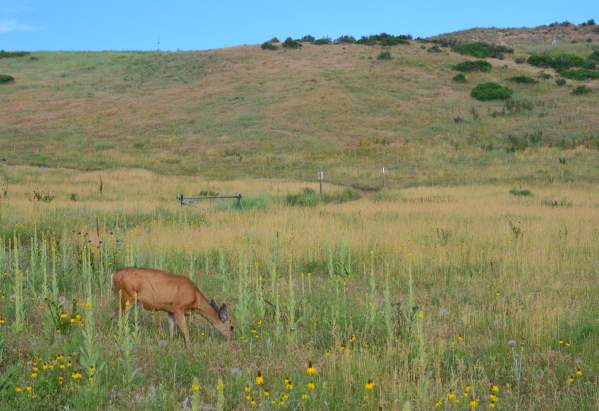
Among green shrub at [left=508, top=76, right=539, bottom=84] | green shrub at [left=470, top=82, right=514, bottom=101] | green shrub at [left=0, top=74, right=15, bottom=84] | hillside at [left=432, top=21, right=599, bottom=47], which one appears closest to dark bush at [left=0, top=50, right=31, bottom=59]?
green shrub at [left=0, top=74, right=15, bottom=84]

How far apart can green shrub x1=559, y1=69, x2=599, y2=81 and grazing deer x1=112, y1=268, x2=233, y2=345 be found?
183 feet

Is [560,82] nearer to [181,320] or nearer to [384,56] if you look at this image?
[384,56]

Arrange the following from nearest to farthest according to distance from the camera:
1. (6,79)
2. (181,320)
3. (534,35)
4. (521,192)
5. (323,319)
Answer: (181,320) < (323,319) < (521,192) < (6,79) < (534,35)

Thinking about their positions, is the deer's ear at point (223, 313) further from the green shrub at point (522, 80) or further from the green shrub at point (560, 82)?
the green shrub at point (560, 82)

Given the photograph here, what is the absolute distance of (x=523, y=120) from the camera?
44.6 metres

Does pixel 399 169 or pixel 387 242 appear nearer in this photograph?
pixel 387 242

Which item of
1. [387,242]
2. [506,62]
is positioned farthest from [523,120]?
[387,242]

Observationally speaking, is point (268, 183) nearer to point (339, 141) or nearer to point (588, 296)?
point (339, 141)

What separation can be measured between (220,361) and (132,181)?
75.6 feet

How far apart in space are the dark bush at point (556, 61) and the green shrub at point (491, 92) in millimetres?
12701

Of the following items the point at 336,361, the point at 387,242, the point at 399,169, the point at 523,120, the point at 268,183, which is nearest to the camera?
the point at 336,361

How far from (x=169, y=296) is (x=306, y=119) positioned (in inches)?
1584

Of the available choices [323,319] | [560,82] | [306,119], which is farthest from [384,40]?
[323,319]

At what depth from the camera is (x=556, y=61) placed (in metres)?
61.7
